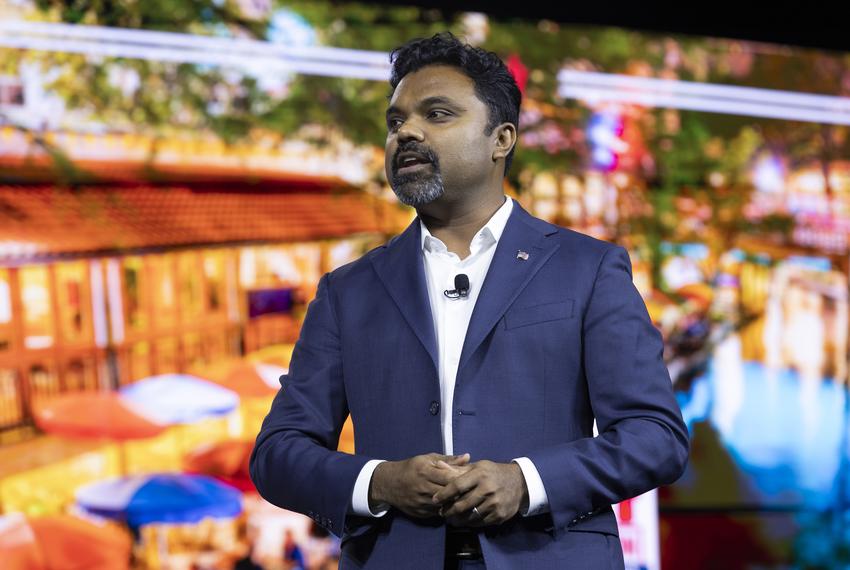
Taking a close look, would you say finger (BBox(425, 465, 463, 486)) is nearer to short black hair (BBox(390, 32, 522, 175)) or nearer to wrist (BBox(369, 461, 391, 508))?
wrist (BBox(369, 461, 391, 508))

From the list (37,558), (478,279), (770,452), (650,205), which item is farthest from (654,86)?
(37,558)

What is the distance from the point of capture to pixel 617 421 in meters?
1.27

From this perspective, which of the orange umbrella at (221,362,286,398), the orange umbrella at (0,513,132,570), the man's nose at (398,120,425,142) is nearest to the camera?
the man's nose at (398,120,425,142)

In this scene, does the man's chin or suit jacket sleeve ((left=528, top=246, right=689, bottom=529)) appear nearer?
suit jacket sleeve ((left=528, top=246, right=689, bottom=529))

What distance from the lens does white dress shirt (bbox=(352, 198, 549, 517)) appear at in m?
1.27

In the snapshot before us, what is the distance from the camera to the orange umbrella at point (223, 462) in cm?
371

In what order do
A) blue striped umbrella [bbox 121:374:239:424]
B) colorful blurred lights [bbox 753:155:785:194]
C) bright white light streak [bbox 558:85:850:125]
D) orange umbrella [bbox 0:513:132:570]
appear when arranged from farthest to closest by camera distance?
1. colorful blurred lights [bbox 753:155:785:194]
2. bright white light streak [bbox 558:85:850:125]
3. blue striped umbrella [bbox 121:374:239:424]
4. orange umbrella [bbox 0:513:132:570]

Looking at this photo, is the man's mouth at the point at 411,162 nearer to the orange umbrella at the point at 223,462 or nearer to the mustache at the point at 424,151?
the mustache at the point at 424,151

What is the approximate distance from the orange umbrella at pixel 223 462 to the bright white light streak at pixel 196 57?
155 centimetres

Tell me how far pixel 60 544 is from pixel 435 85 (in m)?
2.94

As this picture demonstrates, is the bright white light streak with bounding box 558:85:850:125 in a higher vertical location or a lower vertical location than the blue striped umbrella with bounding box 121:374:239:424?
higher

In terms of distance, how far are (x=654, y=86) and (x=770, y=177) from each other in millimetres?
687

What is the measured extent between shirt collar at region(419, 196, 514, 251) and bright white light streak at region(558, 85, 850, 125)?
2623mm

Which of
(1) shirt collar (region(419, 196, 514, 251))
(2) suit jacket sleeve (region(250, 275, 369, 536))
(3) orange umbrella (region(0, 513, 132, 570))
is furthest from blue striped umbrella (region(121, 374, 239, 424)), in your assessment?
(1) shirt collar (region(419, 196, 514, 251))
